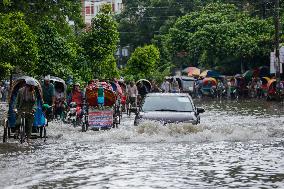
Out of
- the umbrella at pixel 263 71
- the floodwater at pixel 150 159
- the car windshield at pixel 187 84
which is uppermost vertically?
the umbrella at pixel 263 71

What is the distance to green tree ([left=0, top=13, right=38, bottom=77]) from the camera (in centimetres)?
3012

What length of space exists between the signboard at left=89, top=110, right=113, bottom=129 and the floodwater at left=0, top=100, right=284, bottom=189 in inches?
49.2

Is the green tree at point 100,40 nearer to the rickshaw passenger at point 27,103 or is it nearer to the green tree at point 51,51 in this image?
→ the green tree at point 51,51

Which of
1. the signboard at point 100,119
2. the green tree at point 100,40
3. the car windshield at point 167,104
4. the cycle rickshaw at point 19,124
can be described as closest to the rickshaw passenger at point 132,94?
the green tree at point 100,40

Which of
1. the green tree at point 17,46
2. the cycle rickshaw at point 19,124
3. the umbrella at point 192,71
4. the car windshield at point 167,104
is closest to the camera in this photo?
the cycle rickshaw at point 19,124

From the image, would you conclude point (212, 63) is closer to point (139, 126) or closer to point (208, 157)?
point (139, 126)

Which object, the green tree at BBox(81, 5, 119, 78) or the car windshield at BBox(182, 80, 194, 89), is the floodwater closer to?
the green tree at BBox(81, 5, 119, 78)

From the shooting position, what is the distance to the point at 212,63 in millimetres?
78812

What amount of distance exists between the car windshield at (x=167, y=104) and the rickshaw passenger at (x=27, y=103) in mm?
3907

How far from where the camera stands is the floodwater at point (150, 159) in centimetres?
1340

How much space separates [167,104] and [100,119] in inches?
128

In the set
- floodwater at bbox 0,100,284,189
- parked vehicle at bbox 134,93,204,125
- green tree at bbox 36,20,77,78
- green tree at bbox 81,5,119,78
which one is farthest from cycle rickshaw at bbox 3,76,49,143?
green tree at bbox 81,5,119,78

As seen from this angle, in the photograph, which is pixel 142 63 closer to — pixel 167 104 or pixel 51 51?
pixel 51 51

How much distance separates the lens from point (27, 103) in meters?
21.2
